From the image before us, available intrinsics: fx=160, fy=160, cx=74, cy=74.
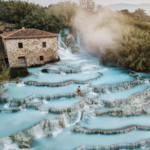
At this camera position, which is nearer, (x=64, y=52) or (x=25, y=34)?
(x=25, y=34)

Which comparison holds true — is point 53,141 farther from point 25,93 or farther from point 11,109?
point 25,93

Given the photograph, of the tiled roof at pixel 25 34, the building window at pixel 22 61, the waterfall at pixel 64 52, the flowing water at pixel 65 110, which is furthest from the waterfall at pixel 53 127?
the waterfall at pixel 64 52

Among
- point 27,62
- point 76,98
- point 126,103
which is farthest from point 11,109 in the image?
point 27,62

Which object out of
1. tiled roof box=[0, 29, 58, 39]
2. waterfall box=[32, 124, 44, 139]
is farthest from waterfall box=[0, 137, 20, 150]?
tiled roof box=[0, 29, 58, 39]

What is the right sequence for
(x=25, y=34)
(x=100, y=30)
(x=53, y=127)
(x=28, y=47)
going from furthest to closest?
1. (x=100, y=30)
2. (x=28, y=47)
3. (x=25, y=34)
4. (x=53, y=127)

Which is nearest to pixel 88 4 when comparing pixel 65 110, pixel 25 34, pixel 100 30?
pixel 100 30

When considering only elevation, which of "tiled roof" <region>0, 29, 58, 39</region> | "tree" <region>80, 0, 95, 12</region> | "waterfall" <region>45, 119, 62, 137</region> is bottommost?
"waterfall" <region>45, 119, 62, 137</region>

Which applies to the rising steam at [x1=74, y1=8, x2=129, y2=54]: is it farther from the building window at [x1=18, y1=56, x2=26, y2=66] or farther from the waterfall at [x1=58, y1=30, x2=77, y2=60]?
the building window at [x1=18, y1=56, x2=26, y2=66]

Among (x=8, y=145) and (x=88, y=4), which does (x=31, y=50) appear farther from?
(x=88, y=4)
